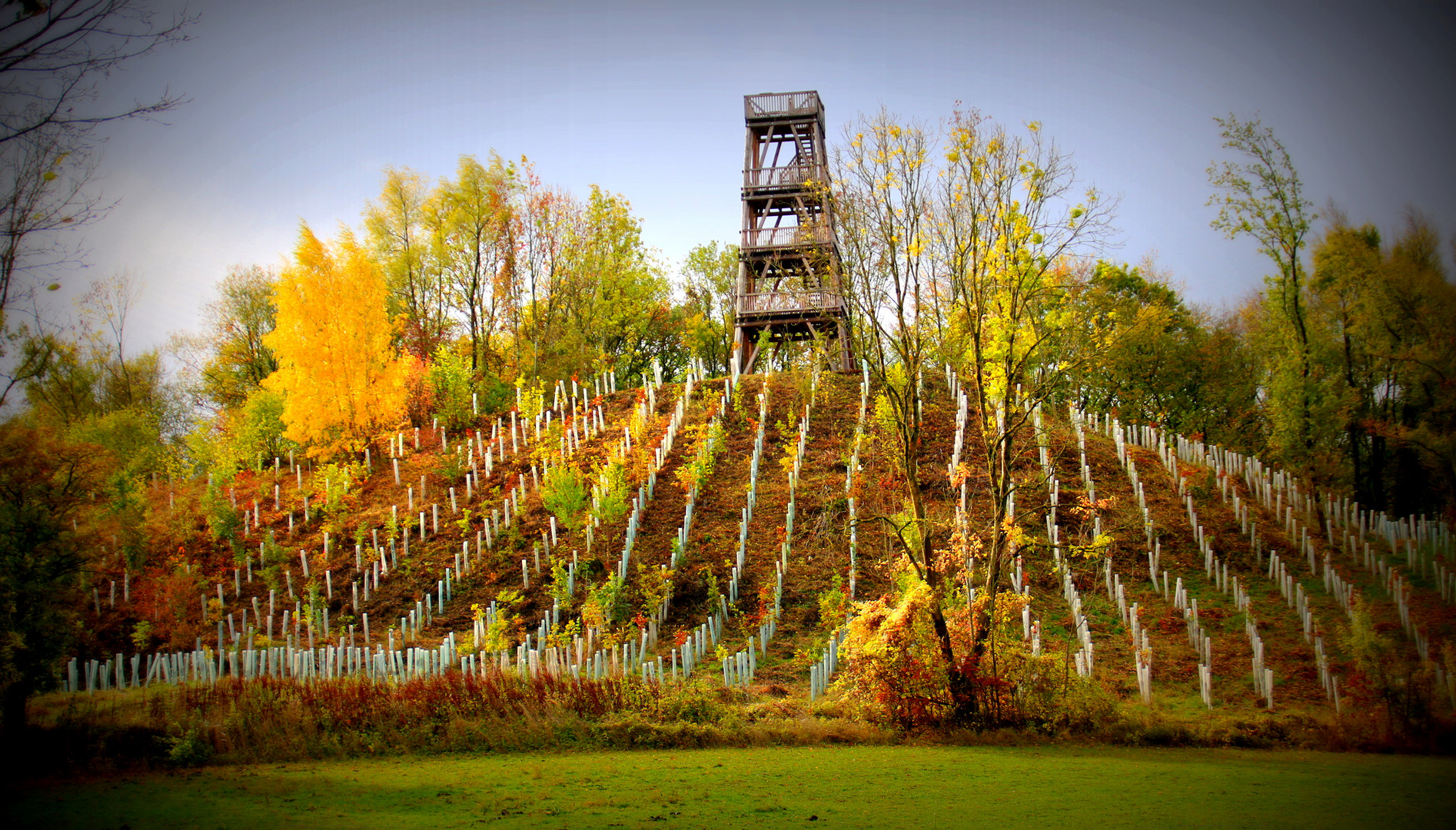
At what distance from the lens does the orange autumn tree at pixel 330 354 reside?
25.6 m

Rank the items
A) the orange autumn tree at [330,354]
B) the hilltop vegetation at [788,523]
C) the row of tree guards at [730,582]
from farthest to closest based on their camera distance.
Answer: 1. the orange autumn tree at [330,354]
2. the row of tree guards at [730,582]
3. the hilltop vegetation at [788,523]

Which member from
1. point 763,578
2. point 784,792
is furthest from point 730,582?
point 784,792

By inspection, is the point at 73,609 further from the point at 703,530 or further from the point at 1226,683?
the point at 1226,683

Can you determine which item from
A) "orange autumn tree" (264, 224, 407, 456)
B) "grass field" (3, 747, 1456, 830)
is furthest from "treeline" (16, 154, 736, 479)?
"grass field" (3, 747, 1456, 830)

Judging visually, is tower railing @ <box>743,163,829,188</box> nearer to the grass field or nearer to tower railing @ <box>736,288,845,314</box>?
tower railing @ <box>736,288,845,314</box>

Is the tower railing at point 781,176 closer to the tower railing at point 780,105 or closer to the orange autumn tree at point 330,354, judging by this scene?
the tower railing at point 780,105

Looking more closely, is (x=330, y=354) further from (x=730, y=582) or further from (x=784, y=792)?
(x=784, y=792)

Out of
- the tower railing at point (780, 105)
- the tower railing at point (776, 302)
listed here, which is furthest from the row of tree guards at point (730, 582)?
the tower railing at point (780, 105)

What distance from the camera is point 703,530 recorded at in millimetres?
19953

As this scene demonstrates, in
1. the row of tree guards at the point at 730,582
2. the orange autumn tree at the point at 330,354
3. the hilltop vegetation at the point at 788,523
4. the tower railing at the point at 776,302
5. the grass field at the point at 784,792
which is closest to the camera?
the grass field at the point at 784,792

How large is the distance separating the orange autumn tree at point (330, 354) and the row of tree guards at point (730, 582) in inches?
97.8

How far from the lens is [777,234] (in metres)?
32.0

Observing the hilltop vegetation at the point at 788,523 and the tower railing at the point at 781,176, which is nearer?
the hilltop vegetation at the point at 788,523

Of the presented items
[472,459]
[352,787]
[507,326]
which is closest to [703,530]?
[472,459]
